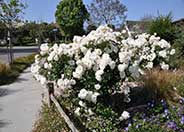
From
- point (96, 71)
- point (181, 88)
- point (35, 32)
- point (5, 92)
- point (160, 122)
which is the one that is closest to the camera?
point (160, 122)

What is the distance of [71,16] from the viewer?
52.4 m

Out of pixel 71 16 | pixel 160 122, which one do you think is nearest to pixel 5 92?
pixel 160 122

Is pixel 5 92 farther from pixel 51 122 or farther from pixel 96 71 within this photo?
pixel 96 71

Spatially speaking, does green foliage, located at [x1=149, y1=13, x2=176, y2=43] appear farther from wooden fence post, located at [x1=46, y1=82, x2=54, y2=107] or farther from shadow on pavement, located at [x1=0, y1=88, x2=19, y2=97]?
wooden fence post, located at [x1=46, y1=82, x2=54, y2=107]

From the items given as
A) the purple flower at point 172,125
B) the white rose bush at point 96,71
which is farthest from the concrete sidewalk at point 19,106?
the purple flower at point 172,125

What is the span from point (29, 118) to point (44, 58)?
1.68 meters

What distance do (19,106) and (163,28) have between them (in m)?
10.5

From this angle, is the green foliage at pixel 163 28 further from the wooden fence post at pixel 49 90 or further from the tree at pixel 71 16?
the tree at pixel 71 16

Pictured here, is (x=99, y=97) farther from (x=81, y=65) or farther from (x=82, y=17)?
(x=82, y=17)

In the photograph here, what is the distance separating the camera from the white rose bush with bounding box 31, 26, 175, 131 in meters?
7.03

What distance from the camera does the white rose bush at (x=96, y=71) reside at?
277 inches

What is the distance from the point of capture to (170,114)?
22.3 ft

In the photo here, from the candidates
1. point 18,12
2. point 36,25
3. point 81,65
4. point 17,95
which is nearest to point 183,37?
point 17,95

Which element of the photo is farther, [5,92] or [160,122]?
[5,92]
